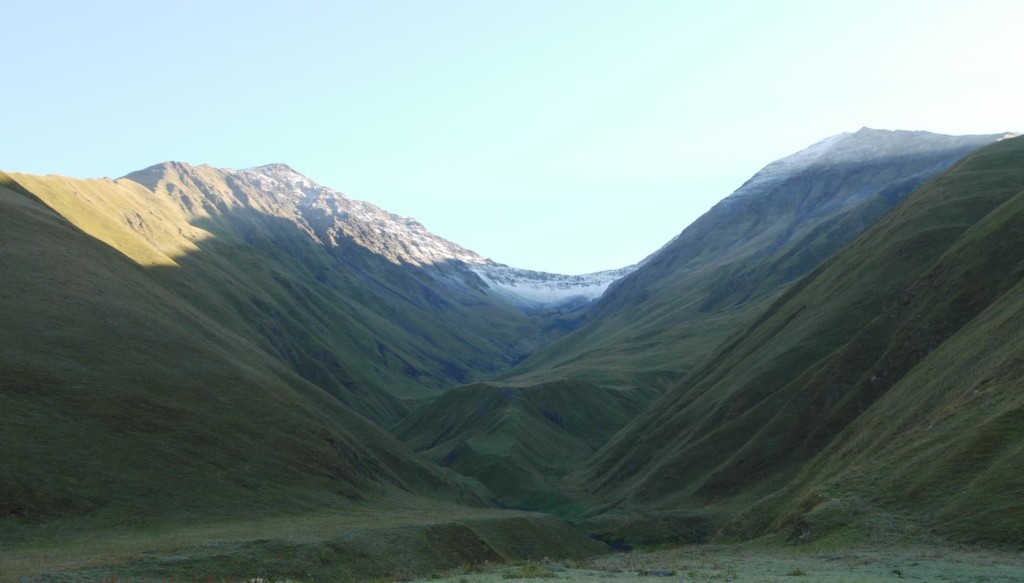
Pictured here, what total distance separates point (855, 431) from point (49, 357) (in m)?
100

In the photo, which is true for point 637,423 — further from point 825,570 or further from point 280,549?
point 825,570

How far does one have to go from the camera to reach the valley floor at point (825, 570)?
4109 cm

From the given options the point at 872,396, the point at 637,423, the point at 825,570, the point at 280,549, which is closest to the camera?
the point at 825,570

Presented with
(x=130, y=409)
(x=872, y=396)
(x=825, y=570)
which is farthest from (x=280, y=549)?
(x=872, y=396)

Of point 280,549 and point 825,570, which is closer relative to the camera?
point 825,570

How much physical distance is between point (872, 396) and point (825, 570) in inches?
2904

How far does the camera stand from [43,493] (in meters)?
72.6

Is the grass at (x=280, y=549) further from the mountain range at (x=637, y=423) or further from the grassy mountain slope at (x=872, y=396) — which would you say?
the grassy mountain slope at (x=872, y=396)

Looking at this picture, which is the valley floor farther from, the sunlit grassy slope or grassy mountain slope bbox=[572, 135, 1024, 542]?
the sunlit grassy slope

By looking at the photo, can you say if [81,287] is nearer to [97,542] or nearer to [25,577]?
[97,542]

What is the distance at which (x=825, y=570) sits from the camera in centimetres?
4766

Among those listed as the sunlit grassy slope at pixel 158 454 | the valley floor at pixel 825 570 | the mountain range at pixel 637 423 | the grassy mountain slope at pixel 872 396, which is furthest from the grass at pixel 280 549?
the grassy mountain slope at pixel 872 396

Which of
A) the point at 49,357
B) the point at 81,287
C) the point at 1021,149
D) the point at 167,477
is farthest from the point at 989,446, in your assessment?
the point at 1021,149

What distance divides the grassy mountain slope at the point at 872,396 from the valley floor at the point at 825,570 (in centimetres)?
888
